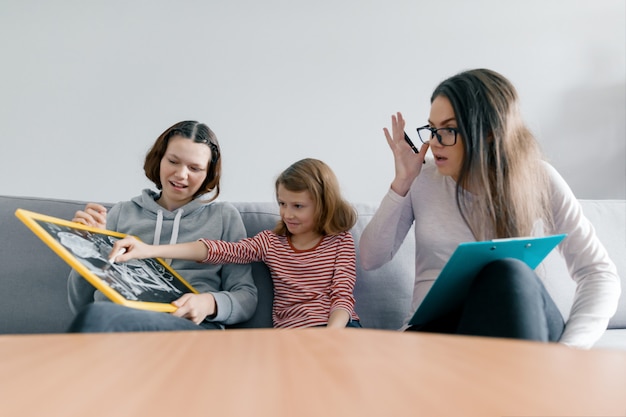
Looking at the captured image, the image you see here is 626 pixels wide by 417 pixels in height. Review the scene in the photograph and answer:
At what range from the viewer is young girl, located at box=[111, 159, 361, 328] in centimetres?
146

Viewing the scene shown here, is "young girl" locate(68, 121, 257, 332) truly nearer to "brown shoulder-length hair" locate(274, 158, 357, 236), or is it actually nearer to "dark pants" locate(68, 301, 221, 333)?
"brown shoulder-length hair" locate(274, 158, 357, 236)

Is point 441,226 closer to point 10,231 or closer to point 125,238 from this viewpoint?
point 125,238

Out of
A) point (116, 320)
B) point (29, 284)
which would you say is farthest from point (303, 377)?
point (29, 284)

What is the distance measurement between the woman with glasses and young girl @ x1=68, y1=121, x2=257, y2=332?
0.37 metres

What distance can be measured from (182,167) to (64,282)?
0.42m

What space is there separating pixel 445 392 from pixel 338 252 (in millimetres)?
1295

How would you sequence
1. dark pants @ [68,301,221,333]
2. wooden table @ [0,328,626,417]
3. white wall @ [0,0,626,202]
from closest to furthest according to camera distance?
1. wooden table @ [0,328,626,417]
2. dark pants @ [68,301,221,333]
3. white wall @ [0,0,626,202]

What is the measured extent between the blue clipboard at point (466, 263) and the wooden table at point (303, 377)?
64 cm

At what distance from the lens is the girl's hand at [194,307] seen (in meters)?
1.23

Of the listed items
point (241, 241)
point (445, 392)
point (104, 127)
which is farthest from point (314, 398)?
point (104, 127)

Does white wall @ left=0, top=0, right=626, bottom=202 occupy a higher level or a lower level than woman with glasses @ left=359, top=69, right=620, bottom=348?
higher

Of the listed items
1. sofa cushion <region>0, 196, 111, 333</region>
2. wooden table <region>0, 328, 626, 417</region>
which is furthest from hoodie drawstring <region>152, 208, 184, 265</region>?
wooden table <region>0, 328, 626, 417</region>

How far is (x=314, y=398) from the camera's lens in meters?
0.25

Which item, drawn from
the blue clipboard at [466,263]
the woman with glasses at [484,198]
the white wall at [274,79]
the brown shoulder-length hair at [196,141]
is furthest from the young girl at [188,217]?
the white wall at [274,79]
